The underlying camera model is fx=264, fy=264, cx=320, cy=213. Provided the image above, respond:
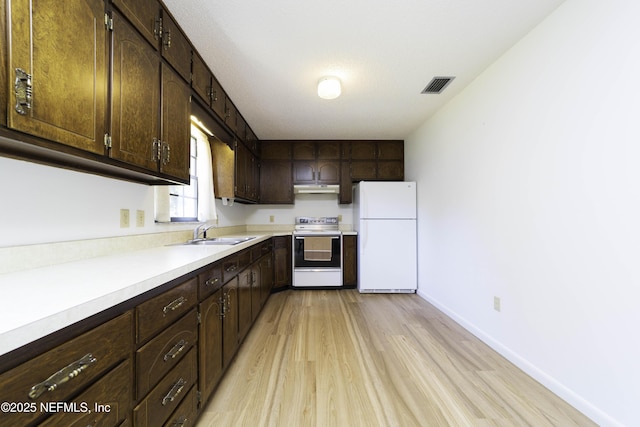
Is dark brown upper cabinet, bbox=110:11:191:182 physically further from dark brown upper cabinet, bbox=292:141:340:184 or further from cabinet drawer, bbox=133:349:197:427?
dark brown upper cabinet, bbox=292:141:340:184

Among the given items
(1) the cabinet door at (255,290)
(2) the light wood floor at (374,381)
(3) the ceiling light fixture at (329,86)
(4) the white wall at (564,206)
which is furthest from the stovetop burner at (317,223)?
(3) the ceiling light fixture at (329,86)

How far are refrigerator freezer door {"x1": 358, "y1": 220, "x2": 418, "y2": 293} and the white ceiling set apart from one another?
1.61 meters

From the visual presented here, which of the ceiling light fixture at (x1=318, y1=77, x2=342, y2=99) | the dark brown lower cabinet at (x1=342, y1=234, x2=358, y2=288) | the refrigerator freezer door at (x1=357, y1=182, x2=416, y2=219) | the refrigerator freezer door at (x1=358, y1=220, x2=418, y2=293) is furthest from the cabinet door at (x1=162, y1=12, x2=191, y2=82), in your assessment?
the dark brown lower cabinet at (x1=342, y1=234, x2=358, y2=288)

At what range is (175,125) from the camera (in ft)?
5.48

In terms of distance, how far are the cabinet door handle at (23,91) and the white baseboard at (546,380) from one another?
2767 millimetres

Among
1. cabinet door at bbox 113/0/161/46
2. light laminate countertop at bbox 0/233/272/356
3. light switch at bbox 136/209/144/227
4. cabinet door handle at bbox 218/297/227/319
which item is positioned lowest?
cabinet door handle at bbox 218/297/227/319

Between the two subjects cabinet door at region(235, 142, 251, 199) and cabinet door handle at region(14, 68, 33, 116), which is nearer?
cabinet door handle at region(14, 68, 33, 116)

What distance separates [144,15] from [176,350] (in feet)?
5.44

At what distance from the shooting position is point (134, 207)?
1.74 m

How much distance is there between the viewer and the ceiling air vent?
2.41m

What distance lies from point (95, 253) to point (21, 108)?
83 cm

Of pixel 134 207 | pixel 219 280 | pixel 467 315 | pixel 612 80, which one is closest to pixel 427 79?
pixel 612 80

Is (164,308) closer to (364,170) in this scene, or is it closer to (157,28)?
(157,28)

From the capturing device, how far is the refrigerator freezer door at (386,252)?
3.77 meters
